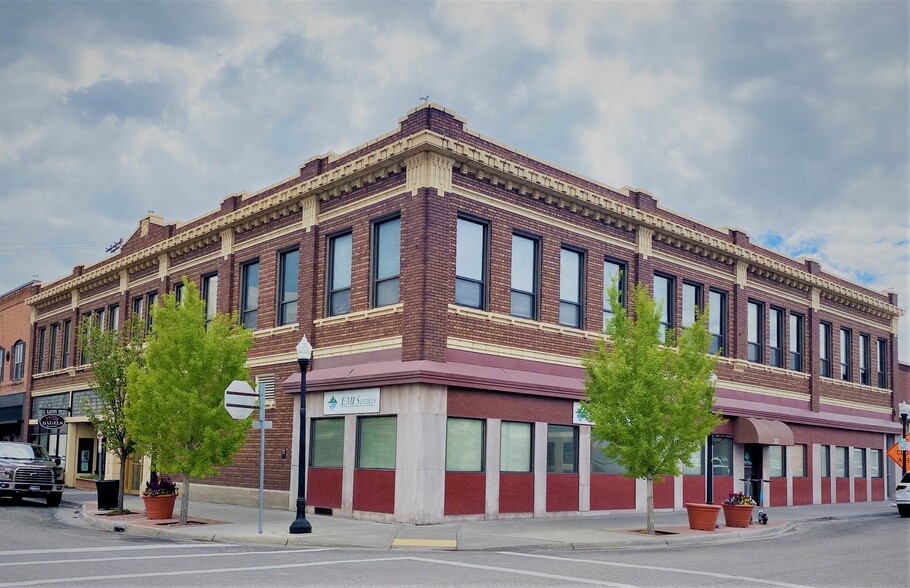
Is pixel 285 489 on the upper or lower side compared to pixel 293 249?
lower

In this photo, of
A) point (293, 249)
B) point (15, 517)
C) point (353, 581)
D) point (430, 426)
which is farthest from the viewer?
point (293, 249)

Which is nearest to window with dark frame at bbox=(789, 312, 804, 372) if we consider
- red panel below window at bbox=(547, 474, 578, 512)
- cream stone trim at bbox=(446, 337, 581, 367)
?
cream stone trim at bbox=(446, 337, 581, 367)

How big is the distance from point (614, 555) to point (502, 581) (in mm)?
4568

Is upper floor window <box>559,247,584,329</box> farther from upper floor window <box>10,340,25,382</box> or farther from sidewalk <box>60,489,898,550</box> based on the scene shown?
upper floor window <box>10,340,25,382</box>

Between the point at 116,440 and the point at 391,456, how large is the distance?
25.8 ft

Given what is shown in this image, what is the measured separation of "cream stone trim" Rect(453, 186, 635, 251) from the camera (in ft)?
73.8

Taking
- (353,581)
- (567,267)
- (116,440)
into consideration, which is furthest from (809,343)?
(353,581)

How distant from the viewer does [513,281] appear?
23.7 metres

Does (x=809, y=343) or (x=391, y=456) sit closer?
(x=391, y=456)

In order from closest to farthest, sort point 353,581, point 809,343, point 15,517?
point 353,581 < point 15,517 < point 809,343

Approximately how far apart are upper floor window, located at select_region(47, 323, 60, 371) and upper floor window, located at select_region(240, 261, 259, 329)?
751 inches

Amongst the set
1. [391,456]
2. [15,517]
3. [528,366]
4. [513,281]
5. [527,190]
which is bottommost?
[15,517]

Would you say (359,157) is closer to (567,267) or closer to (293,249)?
(293,249)

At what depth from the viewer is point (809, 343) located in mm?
35250
